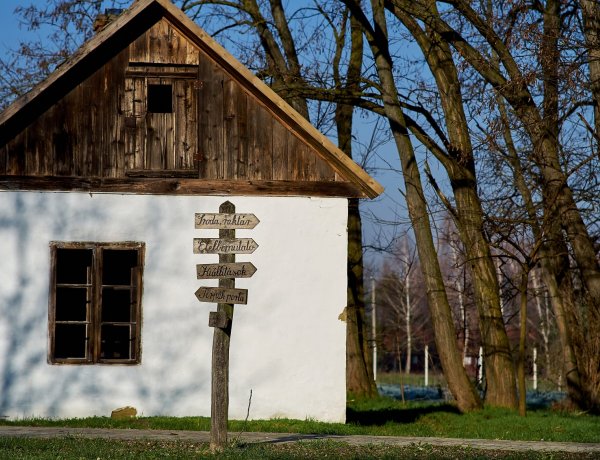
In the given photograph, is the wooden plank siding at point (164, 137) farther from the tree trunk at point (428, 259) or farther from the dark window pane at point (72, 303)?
the dark window pane at point (72, 303)

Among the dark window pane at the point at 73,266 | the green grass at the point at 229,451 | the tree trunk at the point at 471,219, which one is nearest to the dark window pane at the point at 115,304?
the dark window pane at the point at 73,266

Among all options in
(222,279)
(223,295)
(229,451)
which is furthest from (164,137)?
(229,451)

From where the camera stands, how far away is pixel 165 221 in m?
16.4

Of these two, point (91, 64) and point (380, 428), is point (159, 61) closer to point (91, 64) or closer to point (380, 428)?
point (91, 64)

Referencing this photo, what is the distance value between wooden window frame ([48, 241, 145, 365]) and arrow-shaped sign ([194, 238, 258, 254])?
13.3ft

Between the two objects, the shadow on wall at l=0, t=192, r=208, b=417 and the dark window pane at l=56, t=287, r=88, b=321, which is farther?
the dark window pane at l=56, t=287, r=88, b=321

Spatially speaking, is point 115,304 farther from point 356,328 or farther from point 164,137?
point 164,137

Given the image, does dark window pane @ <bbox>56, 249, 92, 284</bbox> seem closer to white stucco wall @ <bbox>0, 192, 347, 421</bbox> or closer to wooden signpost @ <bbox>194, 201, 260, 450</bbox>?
white stucco wall @ <bbox>0, 192, 347, 421</bbox>

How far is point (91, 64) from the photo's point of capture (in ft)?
54.4

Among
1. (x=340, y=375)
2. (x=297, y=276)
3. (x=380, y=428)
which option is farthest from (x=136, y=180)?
(x=380, y=428)

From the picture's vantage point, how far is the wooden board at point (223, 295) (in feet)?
40.8

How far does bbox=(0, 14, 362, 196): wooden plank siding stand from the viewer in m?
16.3

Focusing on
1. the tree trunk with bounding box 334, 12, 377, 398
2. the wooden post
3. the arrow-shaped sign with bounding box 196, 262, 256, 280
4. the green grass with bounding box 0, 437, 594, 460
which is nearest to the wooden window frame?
the green grass with bounding box 0, 437, 594, 460

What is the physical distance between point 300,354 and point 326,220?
2.09 metres
